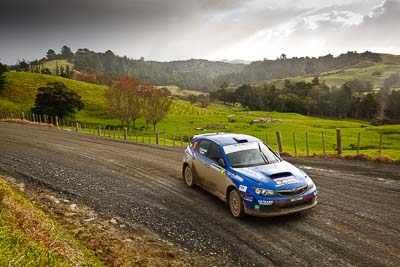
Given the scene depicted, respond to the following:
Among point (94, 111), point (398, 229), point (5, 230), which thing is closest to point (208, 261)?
point (5, 230)

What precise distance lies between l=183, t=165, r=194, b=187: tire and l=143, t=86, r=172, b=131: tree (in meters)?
44.0

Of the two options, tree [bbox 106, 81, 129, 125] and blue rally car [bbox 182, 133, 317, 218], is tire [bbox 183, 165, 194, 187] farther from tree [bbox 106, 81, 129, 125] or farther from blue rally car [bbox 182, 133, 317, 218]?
tree [bbox 106, 81, 129, 125]

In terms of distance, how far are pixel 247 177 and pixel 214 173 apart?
5.20ft

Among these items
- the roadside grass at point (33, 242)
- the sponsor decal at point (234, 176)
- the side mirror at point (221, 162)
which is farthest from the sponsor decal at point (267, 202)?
the roadside grass at point (33, 242)

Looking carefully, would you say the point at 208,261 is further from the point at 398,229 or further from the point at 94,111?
the point at 94,111

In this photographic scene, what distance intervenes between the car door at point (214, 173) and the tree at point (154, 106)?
45712 mm

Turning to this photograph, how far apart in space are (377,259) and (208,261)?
3.42 meters

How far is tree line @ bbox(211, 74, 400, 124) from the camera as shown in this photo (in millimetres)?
88625

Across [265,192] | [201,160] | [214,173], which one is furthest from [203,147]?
[265,192]

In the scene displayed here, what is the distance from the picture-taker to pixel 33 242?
5289mm

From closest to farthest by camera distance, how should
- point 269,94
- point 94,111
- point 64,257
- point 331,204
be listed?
Result: point 64,257 < point 331,204 < point 94,111 < point 269,94

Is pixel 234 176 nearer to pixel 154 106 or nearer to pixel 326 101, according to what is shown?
pixel 154 106

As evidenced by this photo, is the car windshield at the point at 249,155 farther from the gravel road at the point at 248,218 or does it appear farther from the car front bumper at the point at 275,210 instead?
the car front bumper at the point at 275,210

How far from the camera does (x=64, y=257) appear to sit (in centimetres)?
520
